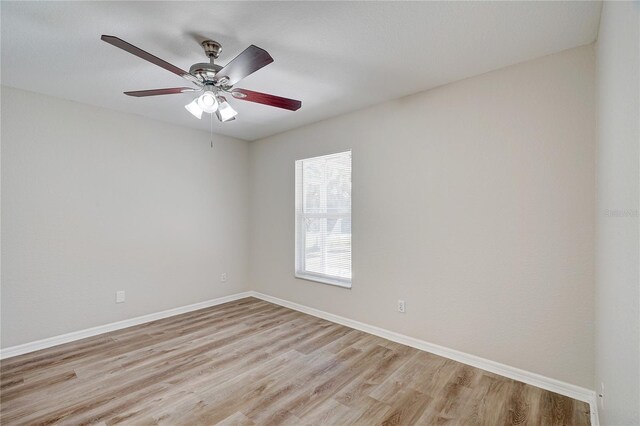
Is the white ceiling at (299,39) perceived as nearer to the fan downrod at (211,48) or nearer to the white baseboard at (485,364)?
the fan downrod at (211,48)

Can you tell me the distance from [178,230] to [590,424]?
426 cm

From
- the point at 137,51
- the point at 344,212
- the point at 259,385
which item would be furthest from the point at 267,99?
the point at 259,385

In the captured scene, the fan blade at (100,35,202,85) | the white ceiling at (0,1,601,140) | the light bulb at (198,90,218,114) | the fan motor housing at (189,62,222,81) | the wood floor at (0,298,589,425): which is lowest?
the wood floor at (0,298,589,425)

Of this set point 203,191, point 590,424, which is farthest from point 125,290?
point 590,424

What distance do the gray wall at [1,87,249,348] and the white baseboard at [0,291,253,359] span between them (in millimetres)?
57

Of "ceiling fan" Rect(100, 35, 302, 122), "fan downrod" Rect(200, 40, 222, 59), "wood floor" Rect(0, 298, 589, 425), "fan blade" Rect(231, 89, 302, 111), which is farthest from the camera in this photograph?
"fan blade" Rect(231, 89, 302, 111)

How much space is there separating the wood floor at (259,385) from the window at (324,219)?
88 centimetres

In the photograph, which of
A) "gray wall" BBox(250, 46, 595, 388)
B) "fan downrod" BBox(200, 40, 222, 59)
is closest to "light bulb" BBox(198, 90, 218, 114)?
"fan downrod" BBox(200, 40, 222, 59)

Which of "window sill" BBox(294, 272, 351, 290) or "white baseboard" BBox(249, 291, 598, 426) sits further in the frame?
Result: "window sill" BBox(294, 272, 351, 290)

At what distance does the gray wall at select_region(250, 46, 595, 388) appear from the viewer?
208 cm

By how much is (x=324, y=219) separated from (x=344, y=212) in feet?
1.16

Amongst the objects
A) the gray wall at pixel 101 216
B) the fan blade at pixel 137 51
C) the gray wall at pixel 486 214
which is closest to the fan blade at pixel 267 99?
the fan blade at pixel 137 51

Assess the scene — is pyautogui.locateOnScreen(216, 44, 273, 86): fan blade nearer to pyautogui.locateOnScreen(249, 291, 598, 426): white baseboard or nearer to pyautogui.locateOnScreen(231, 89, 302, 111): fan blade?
pyautogui.locateOnScreen(231, 89, 302, 111): fan blade

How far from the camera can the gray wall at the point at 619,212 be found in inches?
37.3
